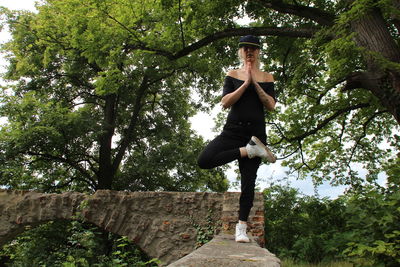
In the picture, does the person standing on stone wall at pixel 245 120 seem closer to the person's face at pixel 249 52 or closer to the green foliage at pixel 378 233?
the person's face at pixel 249 52

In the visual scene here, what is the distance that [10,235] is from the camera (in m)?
7.82

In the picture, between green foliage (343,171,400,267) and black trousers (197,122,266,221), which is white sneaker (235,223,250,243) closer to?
black trousers (197,122,266,221)

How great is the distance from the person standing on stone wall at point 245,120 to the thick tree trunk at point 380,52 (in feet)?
11.0

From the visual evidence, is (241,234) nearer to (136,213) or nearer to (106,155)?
(136,213)

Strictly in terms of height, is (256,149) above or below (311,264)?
above

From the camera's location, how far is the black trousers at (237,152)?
105 inches

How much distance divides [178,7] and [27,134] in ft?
20.1

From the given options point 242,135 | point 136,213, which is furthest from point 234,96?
point 136,213

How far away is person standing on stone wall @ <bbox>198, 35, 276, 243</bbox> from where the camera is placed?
2645 mm

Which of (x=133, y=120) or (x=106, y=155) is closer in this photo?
(x=106, y=155)

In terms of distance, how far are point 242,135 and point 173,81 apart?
11990 millimetres

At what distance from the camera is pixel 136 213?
22.9ft

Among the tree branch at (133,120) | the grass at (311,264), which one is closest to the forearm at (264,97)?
the grass at (311,264)

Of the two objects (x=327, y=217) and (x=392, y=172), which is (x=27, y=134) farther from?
(x=392, y=172)
